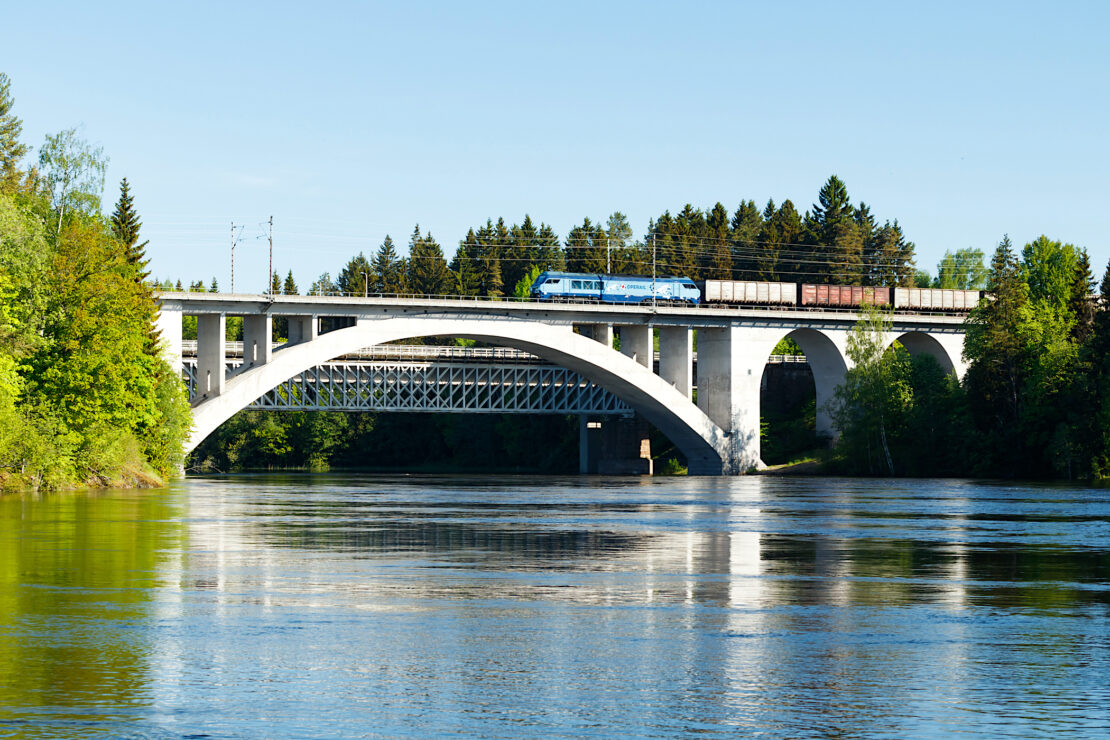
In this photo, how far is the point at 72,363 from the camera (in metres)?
58.0

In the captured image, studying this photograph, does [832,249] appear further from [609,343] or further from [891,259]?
[609,343]

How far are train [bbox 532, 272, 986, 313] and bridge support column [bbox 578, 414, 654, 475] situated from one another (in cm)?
1574

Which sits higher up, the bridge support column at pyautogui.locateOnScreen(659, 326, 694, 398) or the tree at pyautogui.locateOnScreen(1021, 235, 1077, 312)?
the tree at pyautogui.locateOnScreen(1021, 235, 1077, 312)

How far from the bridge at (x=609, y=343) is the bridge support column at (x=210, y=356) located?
0.21ft

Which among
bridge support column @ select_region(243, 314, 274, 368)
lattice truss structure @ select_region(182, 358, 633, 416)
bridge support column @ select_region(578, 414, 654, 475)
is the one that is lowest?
bridge support column @ select_region(578, 414, 654, 475)

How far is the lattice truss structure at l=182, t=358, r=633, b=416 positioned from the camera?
10206 centimetres

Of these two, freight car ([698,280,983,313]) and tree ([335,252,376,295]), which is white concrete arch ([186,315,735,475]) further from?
tree ([335,252,376,295])

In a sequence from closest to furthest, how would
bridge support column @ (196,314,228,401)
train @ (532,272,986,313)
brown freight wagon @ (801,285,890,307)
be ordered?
bridge support column @ (196,314,228,401), train @ (532,272,986,313), brown freight wagon @ (801,285,890,307)

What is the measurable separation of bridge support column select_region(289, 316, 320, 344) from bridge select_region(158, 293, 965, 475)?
0.26ft

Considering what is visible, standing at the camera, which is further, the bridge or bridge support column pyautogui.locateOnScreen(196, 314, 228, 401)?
the bridge

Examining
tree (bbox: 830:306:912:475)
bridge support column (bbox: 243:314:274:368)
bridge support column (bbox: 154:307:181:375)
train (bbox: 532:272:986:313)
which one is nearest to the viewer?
bridge support column (bbox: 154:307:181:375)

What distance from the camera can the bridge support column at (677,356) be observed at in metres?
108

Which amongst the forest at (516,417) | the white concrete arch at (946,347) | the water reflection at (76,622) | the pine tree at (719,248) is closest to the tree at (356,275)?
the forest at (516,417)

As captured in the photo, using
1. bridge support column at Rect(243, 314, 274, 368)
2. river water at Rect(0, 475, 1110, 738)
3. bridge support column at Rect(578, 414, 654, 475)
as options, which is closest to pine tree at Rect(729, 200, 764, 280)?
bridge support column at Rect(578, 414, 654, 475)
